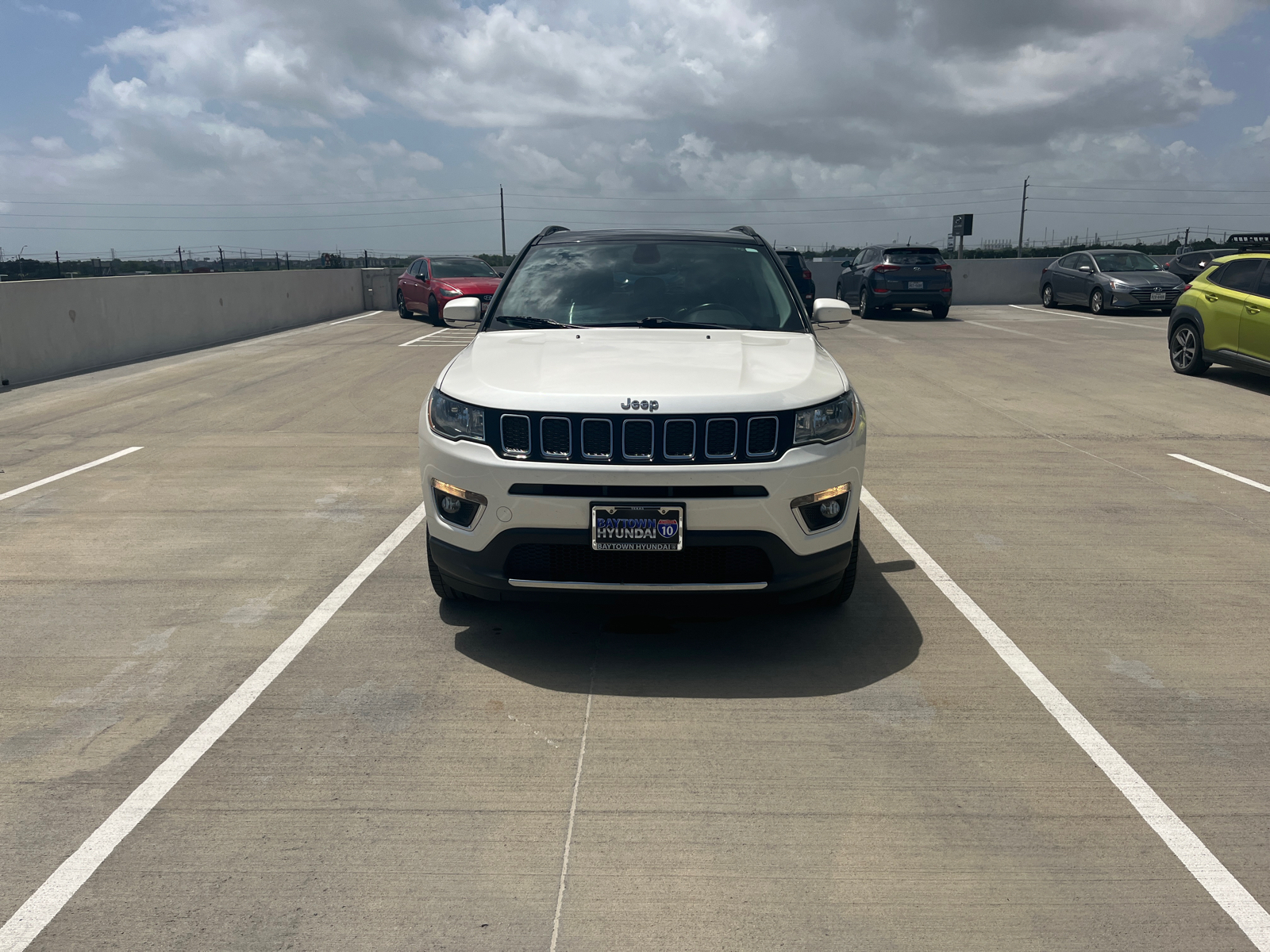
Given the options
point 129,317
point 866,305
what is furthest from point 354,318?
point 866,305

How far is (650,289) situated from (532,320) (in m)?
0.63

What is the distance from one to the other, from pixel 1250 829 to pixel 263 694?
3331 mm

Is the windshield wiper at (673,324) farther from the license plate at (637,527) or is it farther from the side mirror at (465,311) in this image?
the license plate at (637,527)

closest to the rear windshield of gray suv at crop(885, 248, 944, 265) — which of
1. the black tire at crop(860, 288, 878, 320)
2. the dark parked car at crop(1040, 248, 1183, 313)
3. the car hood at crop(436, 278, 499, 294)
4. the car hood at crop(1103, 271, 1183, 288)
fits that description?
the black tire at crop(860, 288, 878, 320)

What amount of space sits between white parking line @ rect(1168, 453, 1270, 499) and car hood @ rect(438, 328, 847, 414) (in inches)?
173

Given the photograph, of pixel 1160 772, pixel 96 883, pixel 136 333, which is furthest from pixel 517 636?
pixel 136 333

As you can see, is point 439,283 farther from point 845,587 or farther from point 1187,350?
point 845,587

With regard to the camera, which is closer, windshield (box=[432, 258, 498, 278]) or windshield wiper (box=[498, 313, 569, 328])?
windshield wiper (box=[498, 313, 569, 328])

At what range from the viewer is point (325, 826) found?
3008 millimetres

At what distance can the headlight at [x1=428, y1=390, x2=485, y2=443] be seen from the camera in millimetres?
4027

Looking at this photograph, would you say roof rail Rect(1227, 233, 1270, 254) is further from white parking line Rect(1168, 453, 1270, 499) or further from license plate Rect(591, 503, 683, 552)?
license plate Rect(591, 503, 683, 552)

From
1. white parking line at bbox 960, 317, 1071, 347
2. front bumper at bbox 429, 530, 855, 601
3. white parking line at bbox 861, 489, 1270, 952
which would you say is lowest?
white parking line at bbox 861, 489, 1270, 952

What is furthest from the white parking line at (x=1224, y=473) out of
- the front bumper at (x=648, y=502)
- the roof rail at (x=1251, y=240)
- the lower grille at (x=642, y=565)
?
the roof rail at (x=1251, y=240)

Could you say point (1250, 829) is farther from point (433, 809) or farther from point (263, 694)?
point (263, 694)
